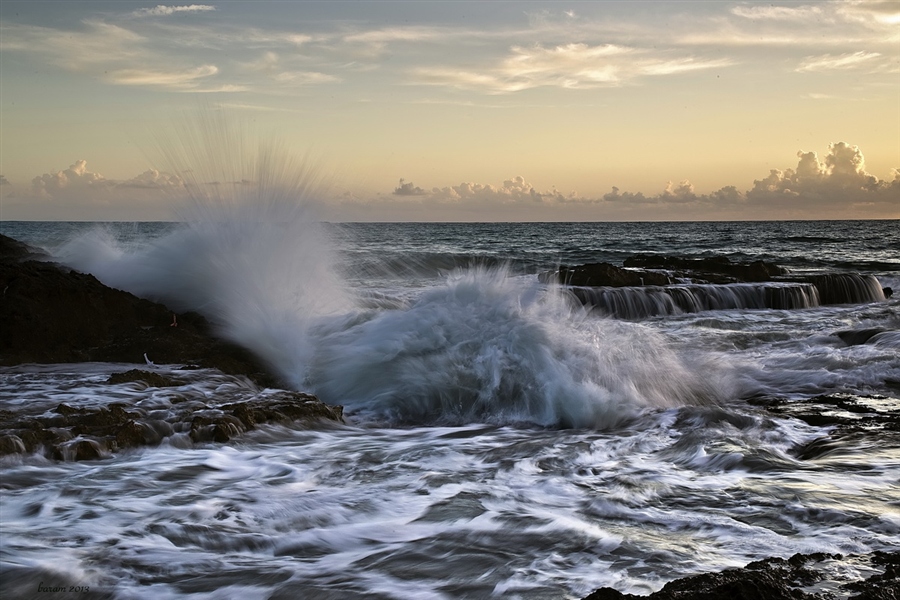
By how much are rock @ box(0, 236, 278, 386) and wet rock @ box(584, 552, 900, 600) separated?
4.44 meters

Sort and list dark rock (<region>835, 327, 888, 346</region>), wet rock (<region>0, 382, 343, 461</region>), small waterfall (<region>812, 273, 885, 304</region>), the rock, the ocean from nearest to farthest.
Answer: the ocean
wet rock (<region>0, 382, 343, 461</region>)
the rock
dark rock (<region>835, 327, 888, 346</region>)
small waterfall (<region>812, 273, 885, 304</region>)

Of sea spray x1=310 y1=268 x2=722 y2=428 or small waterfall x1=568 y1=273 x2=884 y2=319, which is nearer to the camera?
sea spray x1=310 y1=268 x2=722 y2=428

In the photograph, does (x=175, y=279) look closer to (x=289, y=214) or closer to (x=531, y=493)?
(x=289, y=214)

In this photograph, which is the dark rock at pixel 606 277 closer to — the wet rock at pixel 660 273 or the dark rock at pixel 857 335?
the wet rock at pixel 660 273

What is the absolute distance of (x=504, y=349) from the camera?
6.53 meters

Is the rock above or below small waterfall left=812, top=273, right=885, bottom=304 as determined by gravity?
above

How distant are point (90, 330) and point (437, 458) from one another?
12.9 ft

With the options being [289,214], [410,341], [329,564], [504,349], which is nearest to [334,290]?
[289,214]

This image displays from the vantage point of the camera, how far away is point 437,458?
15.1ft

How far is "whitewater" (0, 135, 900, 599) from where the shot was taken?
3055 millimetres

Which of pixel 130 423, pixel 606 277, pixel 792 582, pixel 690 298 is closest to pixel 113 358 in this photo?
pixel 130 423

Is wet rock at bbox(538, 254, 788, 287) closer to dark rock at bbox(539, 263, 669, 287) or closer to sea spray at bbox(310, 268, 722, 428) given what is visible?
dark rock at bbox(539, 263, 669, 287)

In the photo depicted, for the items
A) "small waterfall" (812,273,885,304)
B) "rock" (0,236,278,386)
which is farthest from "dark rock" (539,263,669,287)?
"rock" (0,236,278,386)

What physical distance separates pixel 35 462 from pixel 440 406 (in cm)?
302
